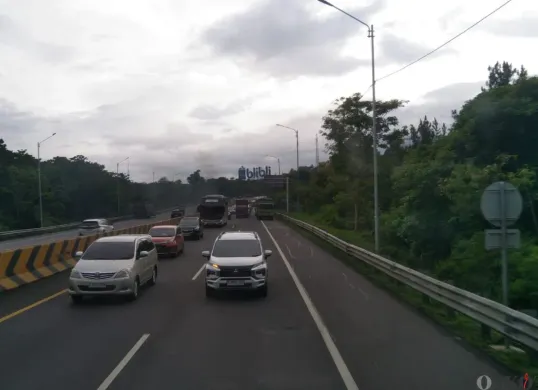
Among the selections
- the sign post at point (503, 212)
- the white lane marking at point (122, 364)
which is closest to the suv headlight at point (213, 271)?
the white lane marking at point (122, 364)

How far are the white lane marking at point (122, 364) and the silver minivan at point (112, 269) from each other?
151 inches

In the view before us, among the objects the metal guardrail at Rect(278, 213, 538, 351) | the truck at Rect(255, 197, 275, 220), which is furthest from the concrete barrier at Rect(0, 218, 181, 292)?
the truck at Rect(255, 197, 275, 220)

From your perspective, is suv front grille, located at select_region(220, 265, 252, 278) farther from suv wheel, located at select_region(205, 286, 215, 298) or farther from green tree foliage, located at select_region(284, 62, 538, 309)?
green tree foliage, located at select_region(284, 62, 538, 309)

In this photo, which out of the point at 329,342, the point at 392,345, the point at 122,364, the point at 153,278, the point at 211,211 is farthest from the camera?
the point at 211,211

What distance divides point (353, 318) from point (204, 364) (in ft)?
15.0

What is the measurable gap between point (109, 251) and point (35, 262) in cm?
545

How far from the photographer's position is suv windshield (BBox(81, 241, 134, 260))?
1554 centimetres

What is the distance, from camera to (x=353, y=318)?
40.7 feet

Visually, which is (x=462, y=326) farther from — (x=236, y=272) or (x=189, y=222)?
(x=189, y=222)

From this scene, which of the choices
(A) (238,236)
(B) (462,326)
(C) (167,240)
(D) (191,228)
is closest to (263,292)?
(A) (238,236)

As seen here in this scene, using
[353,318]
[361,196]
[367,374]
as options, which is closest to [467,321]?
[353,318]

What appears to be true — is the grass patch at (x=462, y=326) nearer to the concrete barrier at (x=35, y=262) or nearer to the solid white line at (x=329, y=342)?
the solid white line at (x=329, y=342)

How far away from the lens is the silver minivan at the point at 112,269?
14258 millimetres

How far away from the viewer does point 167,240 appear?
27.5m
